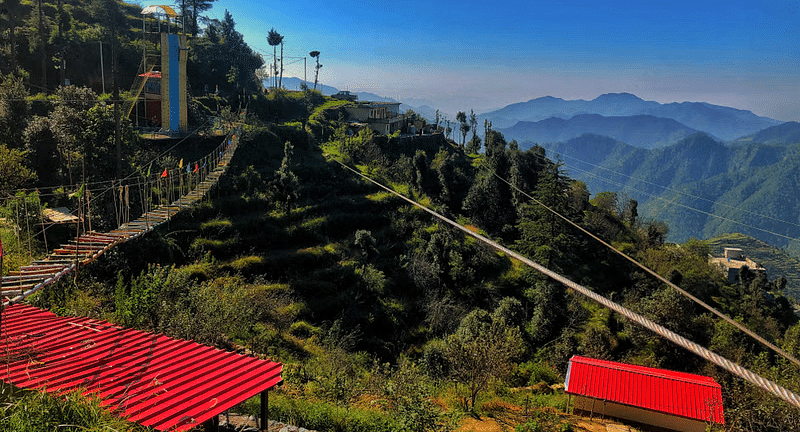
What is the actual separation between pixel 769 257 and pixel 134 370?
337 feet

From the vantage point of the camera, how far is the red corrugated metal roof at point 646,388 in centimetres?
1136

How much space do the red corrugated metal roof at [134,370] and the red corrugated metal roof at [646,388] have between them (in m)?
9.56

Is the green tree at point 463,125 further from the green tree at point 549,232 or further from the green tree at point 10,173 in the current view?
the green tree at point 10,173

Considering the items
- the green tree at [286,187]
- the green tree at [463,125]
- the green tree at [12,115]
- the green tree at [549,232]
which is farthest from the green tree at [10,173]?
the green tree at [463,125]

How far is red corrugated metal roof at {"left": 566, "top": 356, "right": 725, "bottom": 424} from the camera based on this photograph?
11.4m

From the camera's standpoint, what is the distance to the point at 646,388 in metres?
12.1

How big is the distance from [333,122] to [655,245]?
28341mm

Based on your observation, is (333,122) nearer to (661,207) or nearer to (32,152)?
(32,152)

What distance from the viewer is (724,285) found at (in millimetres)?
32906

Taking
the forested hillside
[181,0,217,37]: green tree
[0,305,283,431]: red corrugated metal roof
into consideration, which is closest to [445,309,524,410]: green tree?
the forested hillside

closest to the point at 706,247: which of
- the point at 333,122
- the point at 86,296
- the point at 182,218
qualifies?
the point at 333,122

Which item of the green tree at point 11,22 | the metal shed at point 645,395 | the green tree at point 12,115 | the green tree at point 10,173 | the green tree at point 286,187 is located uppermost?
the green tree at point 11,22

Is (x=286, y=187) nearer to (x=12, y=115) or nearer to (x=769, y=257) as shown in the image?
(x=12, y=115)

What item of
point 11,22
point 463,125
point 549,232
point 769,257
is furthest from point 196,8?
point 769,257
